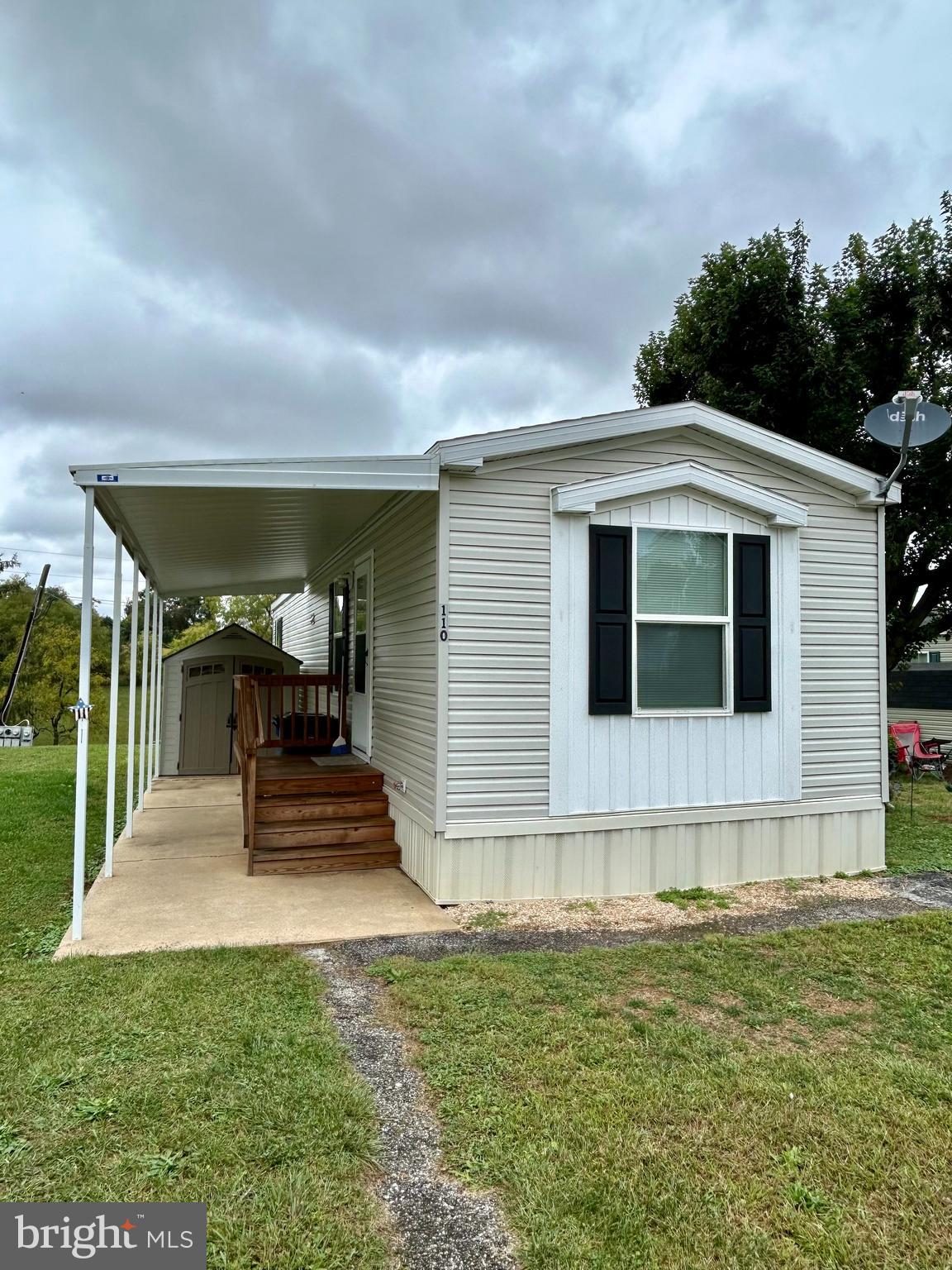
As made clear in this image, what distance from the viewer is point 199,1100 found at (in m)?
2.53

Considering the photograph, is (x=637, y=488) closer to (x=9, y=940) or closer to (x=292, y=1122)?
(x=292, y=1122)

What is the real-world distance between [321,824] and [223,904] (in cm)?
125

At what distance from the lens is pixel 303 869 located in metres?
5.81

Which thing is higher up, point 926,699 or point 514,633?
point 514,633

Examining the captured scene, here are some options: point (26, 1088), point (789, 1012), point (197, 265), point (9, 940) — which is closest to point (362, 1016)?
point (26, 1088)

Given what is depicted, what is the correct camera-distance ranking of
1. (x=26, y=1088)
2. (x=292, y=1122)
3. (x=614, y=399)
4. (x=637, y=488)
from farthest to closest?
(x=614, y=399), (x=637, y=488), (x=26, y=1088), (x=292, y=1122)

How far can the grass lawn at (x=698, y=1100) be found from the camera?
1.97 metres

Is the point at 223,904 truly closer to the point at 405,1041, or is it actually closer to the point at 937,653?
the point at 405,1041

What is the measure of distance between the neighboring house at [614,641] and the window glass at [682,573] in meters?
0.01

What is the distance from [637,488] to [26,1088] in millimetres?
4674

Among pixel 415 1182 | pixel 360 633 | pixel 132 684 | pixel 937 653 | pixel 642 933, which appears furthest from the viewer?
pixel 937 653

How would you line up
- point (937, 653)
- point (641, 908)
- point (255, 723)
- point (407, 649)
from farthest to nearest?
point (937, 653)
point (255, 723)
point (407, 649)
point (641, 908)

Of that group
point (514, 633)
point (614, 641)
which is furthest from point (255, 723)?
point (614, 641)

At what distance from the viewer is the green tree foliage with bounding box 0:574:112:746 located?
29.6 meters
